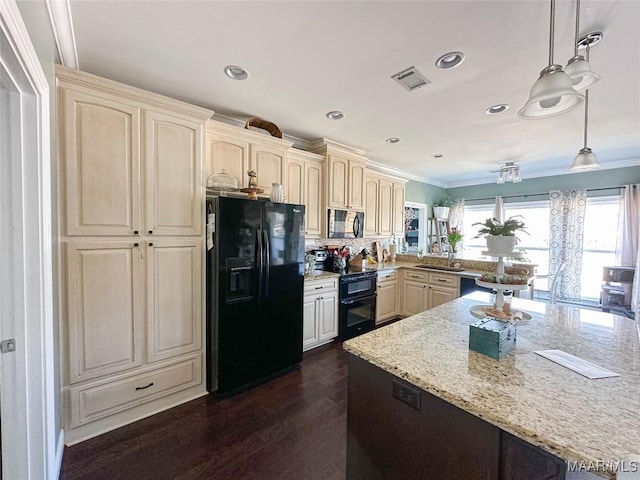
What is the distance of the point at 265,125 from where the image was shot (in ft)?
9.62

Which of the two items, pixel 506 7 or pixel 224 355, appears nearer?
pixel 506 7

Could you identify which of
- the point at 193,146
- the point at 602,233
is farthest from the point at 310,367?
the point at 602,233

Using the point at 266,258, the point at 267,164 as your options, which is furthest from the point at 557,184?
the point at 266,258

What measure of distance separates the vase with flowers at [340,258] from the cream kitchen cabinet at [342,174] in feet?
2.17

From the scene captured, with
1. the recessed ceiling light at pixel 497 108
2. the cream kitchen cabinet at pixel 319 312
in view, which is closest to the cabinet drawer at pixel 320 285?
the cream kitchen cabinet at pixel 319 312

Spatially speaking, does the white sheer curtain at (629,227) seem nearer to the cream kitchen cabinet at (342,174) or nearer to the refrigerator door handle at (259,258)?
the cream kitchen cabinet at (342,174)

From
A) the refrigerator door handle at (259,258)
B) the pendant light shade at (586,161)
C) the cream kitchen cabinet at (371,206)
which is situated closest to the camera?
the pendant light shade at (586,161)

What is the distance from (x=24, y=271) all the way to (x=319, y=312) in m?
2.53

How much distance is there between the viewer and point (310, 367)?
2883 millimetres

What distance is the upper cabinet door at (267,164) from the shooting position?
2.82 metres

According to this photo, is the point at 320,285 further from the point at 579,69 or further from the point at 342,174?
the point at 579,69

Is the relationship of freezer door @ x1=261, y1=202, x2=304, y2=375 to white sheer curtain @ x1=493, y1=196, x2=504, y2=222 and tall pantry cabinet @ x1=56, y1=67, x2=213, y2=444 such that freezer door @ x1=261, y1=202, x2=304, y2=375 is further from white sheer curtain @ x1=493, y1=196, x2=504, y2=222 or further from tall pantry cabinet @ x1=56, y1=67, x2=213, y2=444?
white sheer curtain @ x1=493, y1=196, x2=504, y2=222

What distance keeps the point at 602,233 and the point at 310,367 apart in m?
5.83

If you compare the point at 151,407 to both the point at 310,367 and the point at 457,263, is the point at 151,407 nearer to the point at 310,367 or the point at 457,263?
the point at 310,367
